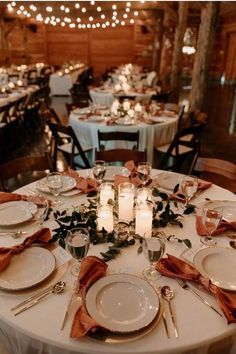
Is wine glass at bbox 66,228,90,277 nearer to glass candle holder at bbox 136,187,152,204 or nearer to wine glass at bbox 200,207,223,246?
glass candle holder at bbox 136,187,152,204

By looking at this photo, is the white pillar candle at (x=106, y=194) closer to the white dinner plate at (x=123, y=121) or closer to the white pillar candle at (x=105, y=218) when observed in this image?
the white pillar candle at (x=105, y=218)

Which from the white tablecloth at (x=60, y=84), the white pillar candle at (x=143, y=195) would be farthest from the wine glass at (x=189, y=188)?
the white tablecloth at (x=60, y=84)

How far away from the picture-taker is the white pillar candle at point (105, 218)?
1.50 m

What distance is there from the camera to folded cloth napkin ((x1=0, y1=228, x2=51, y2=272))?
1.28m

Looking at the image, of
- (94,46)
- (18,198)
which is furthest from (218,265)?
(94,46)

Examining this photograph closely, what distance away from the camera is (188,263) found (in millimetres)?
1319

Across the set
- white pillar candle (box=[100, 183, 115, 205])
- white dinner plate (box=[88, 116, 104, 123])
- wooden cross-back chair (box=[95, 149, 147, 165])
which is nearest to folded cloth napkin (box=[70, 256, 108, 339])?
white pillar candle (box=[100, 183, 115, 205])

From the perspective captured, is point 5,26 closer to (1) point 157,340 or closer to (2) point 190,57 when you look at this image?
(2) point 190,57

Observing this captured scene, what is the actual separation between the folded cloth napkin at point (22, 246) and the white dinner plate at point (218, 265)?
697mm

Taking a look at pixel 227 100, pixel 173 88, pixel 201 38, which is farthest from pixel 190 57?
pixel 201 38

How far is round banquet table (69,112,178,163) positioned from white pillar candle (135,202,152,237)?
241cm

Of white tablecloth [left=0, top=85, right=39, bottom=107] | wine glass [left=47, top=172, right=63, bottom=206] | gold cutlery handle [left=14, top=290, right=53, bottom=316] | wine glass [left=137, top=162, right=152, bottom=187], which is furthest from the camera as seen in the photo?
white tablecloth [left=0, top=85, right=39, bottom=107]

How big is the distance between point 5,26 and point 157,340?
56.5ft

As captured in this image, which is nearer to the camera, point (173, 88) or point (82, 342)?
point (82, 342)
